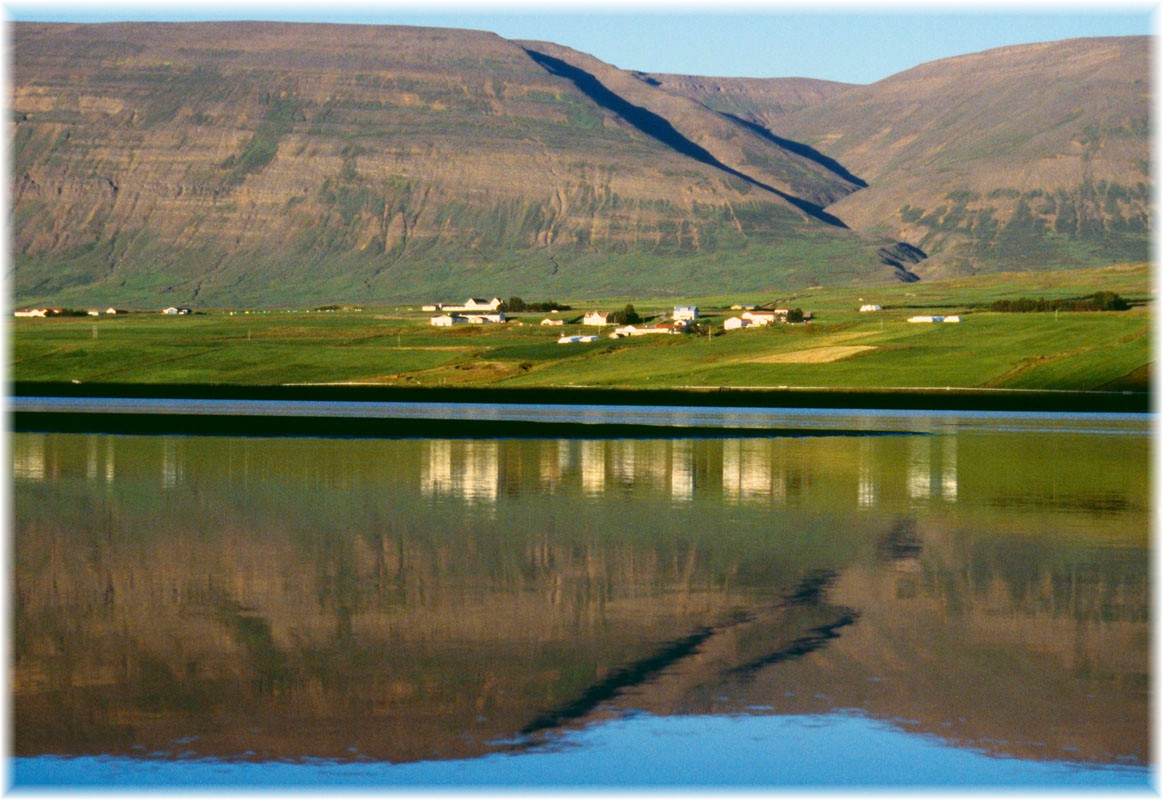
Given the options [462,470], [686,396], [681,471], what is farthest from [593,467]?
[686,396]

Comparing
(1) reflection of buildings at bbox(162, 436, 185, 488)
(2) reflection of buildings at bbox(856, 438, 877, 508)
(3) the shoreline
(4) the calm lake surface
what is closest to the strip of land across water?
(3) the shoreline

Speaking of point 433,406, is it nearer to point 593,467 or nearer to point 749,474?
point 593,467

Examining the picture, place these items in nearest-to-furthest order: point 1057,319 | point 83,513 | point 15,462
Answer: point 83,513 < point 15,462 < point 1057,319

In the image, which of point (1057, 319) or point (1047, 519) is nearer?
point (1047, 519)

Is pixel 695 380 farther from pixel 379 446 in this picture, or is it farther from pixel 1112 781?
pixel 1112 781

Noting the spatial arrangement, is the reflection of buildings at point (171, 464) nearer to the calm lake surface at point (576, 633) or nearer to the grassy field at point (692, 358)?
the calm lake surface at point (576, 633)

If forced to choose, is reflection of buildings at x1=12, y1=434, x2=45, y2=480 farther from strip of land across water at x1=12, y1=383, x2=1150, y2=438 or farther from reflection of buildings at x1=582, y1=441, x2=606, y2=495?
reflection of buildings at x1=582, y1=441, x2=606, y2=495

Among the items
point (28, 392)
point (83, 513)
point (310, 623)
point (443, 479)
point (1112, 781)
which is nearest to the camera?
point (1112, 781)

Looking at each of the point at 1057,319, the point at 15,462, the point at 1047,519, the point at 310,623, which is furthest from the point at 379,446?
the point at 1057,319
